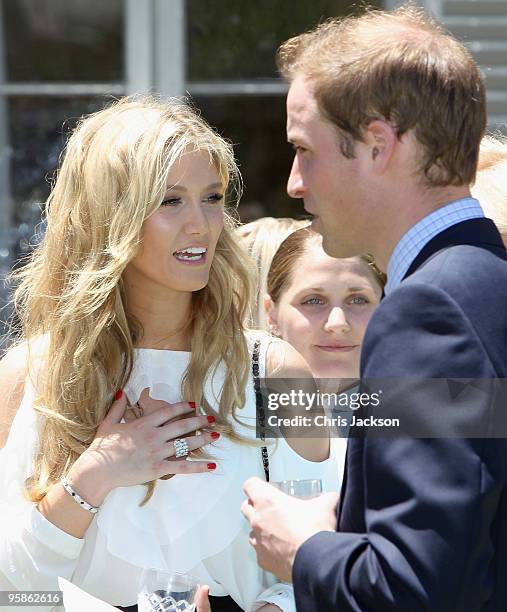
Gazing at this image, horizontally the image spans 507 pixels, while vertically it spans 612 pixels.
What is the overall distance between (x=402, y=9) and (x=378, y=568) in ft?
3.81

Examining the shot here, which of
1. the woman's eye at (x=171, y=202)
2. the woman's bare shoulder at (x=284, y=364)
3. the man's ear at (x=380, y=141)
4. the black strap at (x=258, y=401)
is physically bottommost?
the black strap at (x=258, y=401)

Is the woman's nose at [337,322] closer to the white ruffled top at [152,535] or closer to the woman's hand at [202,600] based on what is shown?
the white ruffled top at [152,535]

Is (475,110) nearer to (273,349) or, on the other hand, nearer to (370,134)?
(370,134)

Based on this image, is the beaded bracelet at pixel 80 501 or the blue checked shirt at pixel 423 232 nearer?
the blue checked shirt at pixel 423 232

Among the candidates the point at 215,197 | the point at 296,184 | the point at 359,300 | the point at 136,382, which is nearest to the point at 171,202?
the point at 215,197

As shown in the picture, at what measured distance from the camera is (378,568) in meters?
1.37

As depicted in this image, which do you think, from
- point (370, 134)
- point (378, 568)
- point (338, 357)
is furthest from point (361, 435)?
point (338, 357)

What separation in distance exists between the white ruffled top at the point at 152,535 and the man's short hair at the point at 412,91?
3.37ft

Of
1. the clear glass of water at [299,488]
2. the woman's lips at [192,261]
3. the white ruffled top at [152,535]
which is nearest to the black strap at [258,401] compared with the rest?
the white ruffled top at [152,535]

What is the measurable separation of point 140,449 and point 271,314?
102cm

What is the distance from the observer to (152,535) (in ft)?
7.61

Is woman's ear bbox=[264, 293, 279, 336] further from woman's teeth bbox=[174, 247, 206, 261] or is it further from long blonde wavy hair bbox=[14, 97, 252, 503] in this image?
woman's teeth bbox=[174, 247, 206, 261]

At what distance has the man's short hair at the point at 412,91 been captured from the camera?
161 cm

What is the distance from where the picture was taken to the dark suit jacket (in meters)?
1.34
